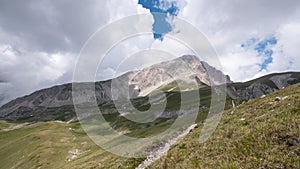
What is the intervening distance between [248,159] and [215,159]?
2128 mm

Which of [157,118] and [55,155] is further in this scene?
[157,118]

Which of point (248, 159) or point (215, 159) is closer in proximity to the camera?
point (248, 159)

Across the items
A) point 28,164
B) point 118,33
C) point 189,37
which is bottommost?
point 28,164

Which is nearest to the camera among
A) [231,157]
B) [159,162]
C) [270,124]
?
[231,157]

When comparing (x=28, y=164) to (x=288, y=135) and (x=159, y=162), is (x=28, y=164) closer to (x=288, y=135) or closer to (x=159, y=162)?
(x=159, y=162)

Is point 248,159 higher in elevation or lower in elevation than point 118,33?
lower

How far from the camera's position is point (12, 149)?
136 meters

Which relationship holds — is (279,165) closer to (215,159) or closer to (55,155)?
(215,159)

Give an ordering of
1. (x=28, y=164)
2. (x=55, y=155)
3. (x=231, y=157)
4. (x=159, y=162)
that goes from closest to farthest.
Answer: (x=231, y=157) → (x=159, y=162) → (x=28, y=164) → (x=55, y=155)

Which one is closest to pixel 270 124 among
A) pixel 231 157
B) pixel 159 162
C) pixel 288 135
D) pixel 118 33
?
pixel 288 135

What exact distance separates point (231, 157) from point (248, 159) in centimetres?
119

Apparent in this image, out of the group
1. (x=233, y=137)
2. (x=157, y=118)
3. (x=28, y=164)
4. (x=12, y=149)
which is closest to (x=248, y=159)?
(x=233, y=137)

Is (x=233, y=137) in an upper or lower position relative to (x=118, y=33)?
lower

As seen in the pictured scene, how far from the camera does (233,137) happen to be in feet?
55.4
